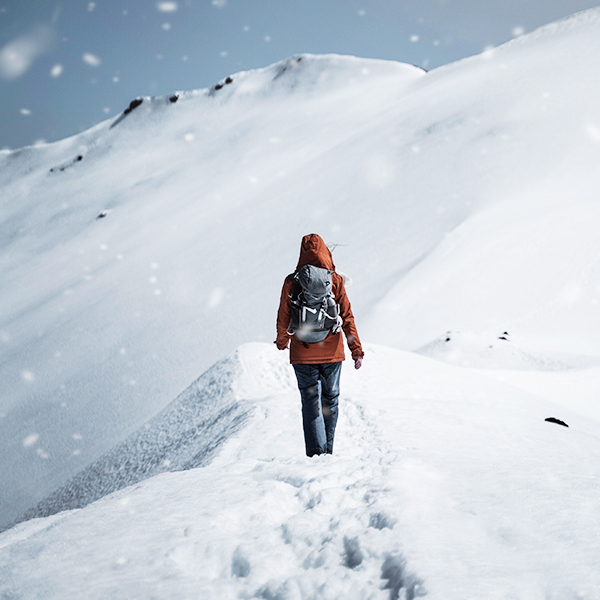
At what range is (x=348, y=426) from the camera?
308cm

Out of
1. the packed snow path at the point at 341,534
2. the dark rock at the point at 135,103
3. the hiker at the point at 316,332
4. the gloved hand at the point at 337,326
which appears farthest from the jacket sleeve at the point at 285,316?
the dark rock at the point at 135,103

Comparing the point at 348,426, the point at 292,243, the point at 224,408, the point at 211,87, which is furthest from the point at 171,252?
the point at 211,87

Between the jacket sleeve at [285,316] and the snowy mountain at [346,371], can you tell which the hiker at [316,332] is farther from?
the snowy mountain at [346,371]

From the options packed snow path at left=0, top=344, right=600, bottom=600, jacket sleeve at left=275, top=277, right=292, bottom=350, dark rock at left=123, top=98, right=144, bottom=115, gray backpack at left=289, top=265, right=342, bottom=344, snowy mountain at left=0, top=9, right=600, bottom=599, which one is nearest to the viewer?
packed snow path at left=0, top=344, right=600, bottom=600

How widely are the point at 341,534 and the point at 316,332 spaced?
114 cm

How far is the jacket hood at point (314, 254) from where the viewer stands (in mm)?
2340

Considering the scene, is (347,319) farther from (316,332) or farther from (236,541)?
(236,541)

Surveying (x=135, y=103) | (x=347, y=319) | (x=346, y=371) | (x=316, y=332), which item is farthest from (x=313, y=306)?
(x=135, y=103)

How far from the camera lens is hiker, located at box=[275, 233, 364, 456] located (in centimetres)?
232

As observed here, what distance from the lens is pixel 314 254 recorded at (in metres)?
2.34

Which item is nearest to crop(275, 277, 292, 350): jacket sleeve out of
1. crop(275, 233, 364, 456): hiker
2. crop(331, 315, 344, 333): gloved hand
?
crop(275, 233, 364, 456): hiker

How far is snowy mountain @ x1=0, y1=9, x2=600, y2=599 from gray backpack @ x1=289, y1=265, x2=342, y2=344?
694mm

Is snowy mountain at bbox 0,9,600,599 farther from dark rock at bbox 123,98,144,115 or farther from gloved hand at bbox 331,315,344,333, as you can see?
dark rock at bbox 123,98,144,115

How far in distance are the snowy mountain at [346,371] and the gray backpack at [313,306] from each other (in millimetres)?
694
